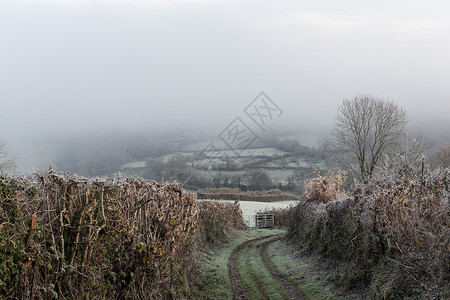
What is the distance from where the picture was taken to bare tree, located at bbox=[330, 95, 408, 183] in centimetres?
3622

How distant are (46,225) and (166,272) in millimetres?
3810

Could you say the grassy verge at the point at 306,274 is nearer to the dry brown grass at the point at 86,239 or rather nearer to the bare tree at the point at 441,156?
the dry brown grass at the point at 86,239

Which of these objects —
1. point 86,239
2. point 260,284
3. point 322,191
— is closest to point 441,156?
point 322,191

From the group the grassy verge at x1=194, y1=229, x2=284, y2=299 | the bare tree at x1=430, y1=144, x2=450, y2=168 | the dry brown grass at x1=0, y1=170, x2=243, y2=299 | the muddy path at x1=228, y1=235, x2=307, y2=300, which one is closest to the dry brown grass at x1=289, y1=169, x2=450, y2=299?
the muddy path at x1=228, y1=235, x2=307, y2=300

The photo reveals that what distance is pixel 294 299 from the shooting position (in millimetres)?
10180

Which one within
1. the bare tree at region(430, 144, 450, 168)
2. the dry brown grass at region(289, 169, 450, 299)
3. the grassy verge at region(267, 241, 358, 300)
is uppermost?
the dry brown grass at region(289, 169, 450, 299)

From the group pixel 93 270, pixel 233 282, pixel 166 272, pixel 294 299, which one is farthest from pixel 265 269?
pixel 93 270

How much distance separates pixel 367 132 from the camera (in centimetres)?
3703

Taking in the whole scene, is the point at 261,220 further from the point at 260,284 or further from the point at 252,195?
the point at 260,284

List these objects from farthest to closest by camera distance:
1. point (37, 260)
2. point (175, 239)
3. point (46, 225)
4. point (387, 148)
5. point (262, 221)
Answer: point (262, 221)
point (387, 148)
point (175, 239)
point (46, 225)
point (37, 260)

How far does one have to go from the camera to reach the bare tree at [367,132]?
36.2 meters

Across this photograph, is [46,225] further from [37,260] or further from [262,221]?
[262,221]

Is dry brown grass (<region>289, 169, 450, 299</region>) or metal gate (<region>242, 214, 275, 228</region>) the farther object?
metal gate (<region>242, 214, 275, 228</region>)

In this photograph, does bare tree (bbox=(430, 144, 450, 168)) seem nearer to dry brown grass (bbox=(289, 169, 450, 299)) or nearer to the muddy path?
the muddy path
